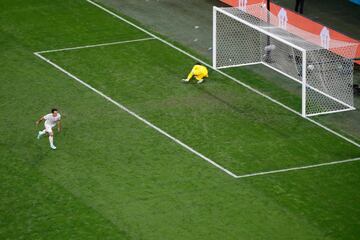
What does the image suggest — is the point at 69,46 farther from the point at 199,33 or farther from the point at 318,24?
the point at 318,24

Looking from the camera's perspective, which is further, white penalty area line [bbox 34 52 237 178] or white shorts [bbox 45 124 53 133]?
white shorts [bbox 45 124 53 133]

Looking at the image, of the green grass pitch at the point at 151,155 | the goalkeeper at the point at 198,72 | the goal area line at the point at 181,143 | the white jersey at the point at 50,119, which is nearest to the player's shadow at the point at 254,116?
the green grass pitch at the point at 151,155

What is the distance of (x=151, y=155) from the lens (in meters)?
35.3

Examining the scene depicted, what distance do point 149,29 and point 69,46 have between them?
3.90 meters

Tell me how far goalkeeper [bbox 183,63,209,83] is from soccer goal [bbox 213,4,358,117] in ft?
5.82

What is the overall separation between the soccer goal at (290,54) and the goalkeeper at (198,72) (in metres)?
1.77

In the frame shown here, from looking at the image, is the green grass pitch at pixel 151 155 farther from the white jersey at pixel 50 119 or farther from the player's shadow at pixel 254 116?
the white jersey at pixel 50 119

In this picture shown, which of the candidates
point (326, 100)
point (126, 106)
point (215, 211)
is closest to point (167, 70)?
point (126, 106)

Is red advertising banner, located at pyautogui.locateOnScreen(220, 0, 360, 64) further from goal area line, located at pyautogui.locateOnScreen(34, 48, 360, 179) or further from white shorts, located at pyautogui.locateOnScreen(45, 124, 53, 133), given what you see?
white shorts, located at pyautogui.locateOnScreen(45, 124, 53, 133)

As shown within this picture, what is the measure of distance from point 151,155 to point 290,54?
9153 millimetres

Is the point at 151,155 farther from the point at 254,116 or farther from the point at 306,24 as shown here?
the point at 306,24

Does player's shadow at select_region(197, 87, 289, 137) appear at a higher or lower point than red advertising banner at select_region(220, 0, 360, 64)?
lower

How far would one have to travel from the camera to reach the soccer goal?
128ft

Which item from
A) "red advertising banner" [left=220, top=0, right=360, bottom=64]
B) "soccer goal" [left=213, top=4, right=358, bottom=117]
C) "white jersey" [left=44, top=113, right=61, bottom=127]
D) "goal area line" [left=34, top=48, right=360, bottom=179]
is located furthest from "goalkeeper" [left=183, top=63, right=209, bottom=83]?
"white jersey" [left=44, top=113, right=61, bottom=127]
